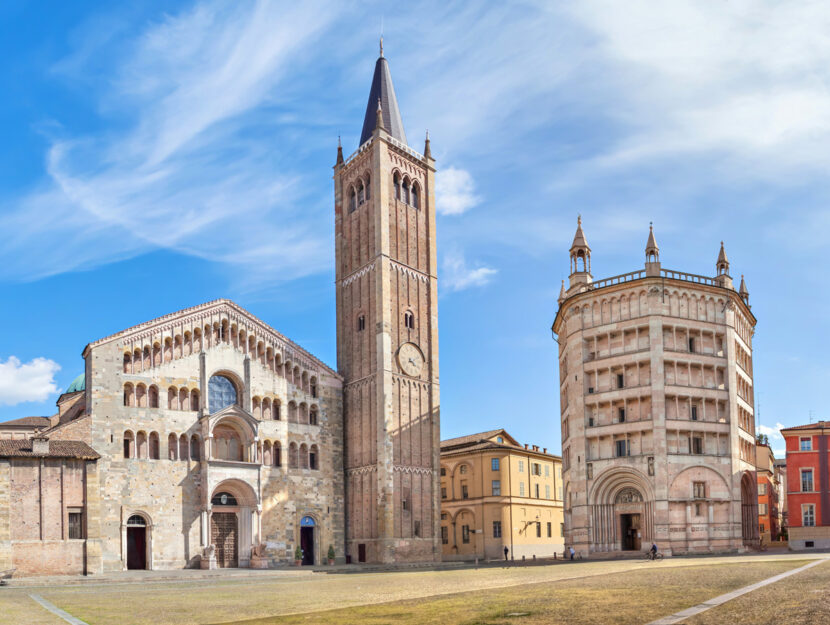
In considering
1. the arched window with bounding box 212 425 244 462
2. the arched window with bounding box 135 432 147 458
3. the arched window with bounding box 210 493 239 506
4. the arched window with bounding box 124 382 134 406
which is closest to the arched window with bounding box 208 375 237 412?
the arched window with bounding box 212 425 244 462

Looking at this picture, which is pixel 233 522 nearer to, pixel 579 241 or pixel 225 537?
pixel 225 537

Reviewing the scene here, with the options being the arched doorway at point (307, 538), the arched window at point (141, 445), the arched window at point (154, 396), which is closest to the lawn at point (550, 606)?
the arched window at point (141, 445)

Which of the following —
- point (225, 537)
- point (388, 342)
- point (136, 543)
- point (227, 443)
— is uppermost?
point (388, 342)

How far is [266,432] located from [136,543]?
1130 cm

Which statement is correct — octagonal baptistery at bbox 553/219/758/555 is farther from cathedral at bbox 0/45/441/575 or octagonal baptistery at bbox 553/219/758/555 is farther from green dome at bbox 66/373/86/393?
green dome at bbox 66/373/86/393

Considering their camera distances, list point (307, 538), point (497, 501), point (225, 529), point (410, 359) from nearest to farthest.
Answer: point (225, 529) < point (307, 538) < point (410, 359) < point (497, 501)

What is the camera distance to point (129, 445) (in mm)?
52844

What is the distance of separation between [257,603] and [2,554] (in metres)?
27.5

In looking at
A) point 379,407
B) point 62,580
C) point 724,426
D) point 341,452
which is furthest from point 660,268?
point 62,580

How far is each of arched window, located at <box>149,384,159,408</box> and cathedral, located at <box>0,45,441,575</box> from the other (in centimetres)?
18

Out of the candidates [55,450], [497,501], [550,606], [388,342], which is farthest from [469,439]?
[550,606]

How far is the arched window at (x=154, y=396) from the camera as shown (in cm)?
5447

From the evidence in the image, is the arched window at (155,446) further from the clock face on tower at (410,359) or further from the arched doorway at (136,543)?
the clock face on tower at (410,359)

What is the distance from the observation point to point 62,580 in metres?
42.5
